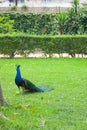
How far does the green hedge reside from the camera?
18.6 meters

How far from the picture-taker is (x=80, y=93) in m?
9.52

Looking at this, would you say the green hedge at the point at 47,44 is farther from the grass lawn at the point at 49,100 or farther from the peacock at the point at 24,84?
the peacock at the point at 24,84

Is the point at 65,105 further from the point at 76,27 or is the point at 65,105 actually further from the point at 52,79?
the point at 76,27

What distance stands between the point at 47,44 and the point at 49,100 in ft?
33.3

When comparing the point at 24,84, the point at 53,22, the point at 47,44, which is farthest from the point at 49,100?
the point at 53,22

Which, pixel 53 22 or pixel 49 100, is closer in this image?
pixel 49 100

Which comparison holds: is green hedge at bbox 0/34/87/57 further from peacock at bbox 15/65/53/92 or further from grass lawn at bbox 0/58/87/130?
peacock at bbox 15/65/53/92

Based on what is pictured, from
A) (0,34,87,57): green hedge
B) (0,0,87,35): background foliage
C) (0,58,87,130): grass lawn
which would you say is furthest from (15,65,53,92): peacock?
(0,0,87,35): background foliage

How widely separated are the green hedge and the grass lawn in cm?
306

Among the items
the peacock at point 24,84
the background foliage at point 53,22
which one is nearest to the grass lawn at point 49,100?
the peacock at point 24,84

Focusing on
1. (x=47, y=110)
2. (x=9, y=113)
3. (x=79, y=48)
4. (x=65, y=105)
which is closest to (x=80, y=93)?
(x=65, y=105)

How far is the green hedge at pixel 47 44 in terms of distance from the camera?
18.6m

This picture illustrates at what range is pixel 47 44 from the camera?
18.7 meters

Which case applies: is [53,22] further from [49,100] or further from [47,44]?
[49,100]
